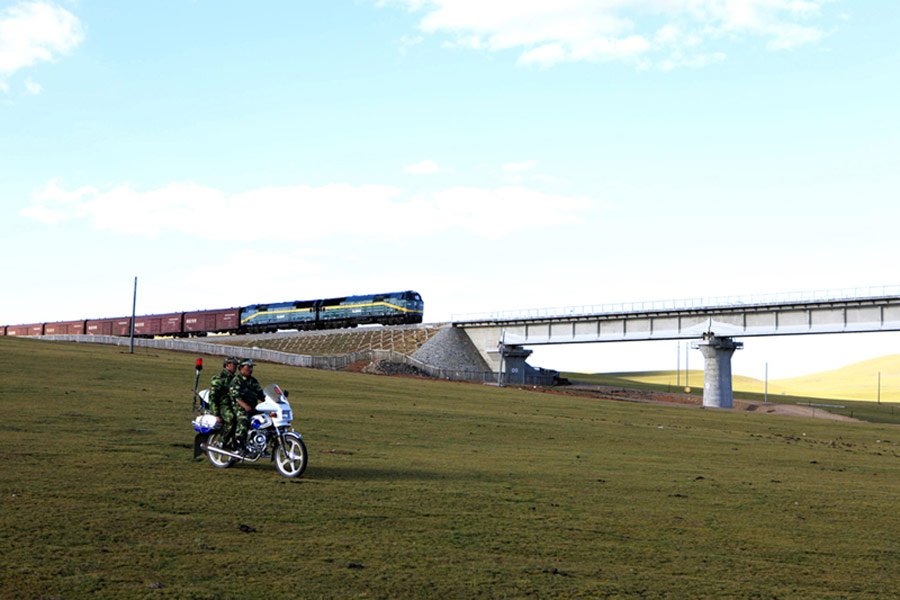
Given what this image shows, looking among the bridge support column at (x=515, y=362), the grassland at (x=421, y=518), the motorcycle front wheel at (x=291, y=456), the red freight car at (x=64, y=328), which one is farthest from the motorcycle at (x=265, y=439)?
the red freight car at (x=64, y=328)

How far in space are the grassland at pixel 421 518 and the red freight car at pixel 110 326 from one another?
8831cm

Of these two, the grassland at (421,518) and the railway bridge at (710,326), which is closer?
the grassland at (421,518)

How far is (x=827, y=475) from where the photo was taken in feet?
67.8

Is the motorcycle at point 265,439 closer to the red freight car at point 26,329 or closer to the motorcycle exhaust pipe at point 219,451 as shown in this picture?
the motorcycle exhaust pipe at point 219,451

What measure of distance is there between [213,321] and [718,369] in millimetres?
63986

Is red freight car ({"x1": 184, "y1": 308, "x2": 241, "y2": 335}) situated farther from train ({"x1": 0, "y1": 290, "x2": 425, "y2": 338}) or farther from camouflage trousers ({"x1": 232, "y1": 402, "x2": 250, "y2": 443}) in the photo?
camouflage trousers ({"x1": 232, "y1": 402, "x2": 250, "y2": 443})

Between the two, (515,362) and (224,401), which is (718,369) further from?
(224,401)

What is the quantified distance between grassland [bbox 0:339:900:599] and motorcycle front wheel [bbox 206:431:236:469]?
1.54 ft

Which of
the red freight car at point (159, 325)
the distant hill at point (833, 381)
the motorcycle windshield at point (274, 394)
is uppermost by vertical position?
the red freight car at point (159, 325)

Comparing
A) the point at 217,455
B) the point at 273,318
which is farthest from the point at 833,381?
the point at 217,455

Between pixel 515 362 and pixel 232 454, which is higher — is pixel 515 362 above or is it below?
above

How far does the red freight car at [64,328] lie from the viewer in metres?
116

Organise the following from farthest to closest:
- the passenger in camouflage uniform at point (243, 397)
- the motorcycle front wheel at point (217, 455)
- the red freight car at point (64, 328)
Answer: the red freight car at point (64, 328)
the motorcycle front wheel at point (217, 455)
the passenger in camouflage uniform at point (243, 397)

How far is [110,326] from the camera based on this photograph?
11012 centimetres
